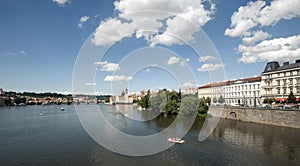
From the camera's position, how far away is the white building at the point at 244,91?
4905 cm

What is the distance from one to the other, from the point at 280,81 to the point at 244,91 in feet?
38.8

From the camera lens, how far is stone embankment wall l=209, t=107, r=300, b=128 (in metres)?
27.3

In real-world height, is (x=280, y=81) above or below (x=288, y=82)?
Answer: above

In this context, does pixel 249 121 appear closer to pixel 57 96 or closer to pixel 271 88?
pixel 271 88

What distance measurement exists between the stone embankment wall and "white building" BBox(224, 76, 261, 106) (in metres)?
10.2

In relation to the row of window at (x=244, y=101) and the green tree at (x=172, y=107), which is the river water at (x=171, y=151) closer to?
the green tree at (x=172, y=107)

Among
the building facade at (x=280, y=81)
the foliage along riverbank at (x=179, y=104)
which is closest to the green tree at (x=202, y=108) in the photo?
the foliage along riverbank at (x=179, y=104)

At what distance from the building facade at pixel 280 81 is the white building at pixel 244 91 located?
2858mm

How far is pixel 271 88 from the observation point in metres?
43.8

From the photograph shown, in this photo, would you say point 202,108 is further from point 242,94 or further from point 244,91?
point 242,94

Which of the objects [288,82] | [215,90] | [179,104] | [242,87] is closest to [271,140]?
[288,82]

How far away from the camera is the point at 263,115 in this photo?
1241 inches

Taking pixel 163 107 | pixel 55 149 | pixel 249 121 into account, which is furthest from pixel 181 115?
pixel 55 149

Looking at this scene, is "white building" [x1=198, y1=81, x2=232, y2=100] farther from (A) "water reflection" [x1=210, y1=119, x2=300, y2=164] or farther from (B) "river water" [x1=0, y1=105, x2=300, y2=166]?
(B) "river water" [x1=0, y1=105, x2=300, y2=166]
